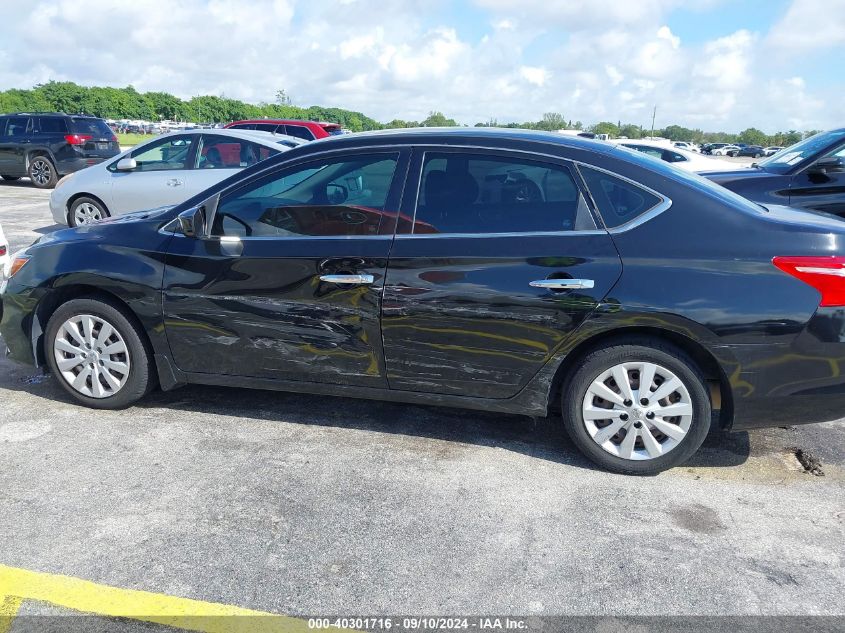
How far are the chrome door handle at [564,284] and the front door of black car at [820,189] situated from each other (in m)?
4.85

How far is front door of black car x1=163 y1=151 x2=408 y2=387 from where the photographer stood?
3797 mm

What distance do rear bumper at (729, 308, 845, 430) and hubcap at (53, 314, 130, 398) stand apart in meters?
3.39

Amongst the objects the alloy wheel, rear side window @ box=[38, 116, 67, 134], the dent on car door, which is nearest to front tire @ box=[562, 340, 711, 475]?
the dent on car door

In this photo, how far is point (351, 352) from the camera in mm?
3859

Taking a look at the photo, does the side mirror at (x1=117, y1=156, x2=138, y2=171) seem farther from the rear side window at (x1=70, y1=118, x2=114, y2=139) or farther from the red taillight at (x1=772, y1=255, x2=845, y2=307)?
the rear side window at (x1=70, y1=118, x2=114, y2=139)

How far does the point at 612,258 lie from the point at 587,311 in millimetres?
284

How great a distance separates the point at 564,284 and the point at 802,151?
5.52m

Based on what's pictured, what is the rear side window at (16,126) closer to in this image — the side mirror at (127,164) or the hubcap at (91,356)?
the side mirror at (127,164)

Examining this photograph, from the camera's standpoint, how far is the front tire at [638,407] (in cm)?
354

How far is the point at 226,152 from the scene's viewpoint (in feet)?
30.5

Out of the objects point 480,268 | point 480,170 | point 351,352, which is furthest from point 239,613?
point 480,170

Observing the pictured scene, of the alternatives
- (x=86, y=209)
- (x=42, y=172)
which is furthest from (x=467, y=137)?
(x=42, y=172)

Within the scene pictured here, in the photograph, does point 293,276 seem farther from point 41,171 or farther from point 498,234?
point 41,171

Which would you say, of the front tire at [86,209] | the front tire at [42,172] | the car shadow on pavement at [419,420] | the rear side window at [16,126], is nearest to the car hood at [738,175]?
the car shadow on pavement at [419,420]
